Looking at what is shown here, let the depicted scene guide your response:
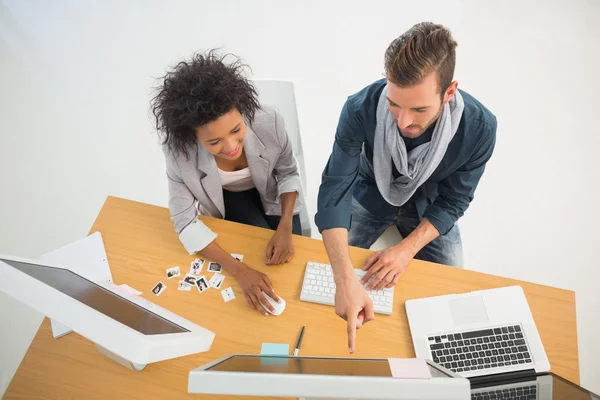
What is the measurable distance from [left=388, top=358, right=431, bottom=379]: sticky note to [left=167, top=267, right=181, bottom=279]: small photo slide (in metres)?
0.83

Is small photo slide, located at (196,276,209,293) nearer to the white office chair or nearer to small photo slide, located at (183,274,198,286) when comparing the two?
small photo slide, located at (183,274,198,286)

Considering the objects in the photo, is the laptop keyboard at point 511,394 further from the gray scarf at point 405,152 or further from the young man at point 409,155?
the gray scarf at point 405,152

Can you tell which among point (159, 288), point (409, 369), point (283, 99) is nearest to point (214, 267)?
point (159, 288)

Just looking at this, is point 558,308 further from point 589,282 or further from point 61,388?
point 61,388

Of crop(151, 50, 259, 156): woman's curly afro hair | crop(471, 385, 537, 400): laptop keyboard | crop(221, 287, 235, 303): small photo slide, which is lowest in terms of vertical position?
crop(221, 287, 235, 303): small photo slide

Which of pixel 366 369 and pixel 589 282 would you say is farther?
pixel 589 282

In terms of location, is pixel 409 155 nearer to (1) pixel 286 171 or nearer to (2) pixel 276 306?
(1) pixel 286 171

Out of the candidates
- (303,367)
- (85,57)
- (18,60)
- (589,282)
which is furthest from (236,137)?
(18,60)

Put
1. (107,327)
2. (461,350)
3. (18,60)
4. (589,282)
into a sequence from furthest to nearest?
(18,60) → (589,282) → (461,350) → (107,327)

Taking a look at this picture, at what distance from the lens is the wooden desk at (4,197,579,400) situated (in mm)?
1318

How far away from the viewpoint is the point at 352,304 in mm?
1309

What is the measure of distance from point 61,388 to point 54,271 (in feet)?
1.39

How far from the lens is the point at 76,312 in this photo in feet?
3.13

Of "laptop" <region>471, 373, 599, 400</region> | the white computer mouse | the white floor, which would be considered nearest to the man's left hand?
the white computer mouse
